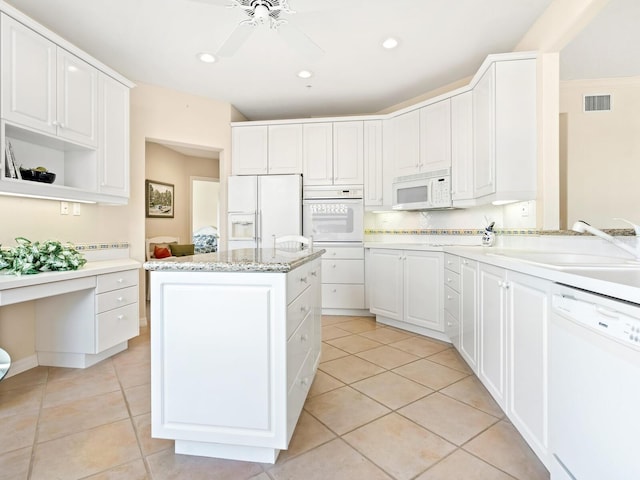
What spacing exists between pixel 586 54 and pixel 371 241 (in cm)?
276

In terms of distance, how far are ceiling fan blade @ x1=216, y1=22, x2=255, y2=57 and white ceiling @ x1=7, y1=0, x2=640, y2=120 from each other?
0.26m

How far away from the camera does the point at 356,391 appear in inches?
82.4

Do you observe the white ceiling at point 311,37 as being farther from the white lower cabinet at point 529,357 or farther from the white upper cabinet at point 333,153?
the white lower cabinet at point 529,357

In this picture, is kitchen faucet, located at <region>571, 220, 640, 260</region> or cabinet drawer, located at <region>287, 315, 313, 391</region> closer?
cabinet drawer, located at <region>287, 315, 313, 391</region>

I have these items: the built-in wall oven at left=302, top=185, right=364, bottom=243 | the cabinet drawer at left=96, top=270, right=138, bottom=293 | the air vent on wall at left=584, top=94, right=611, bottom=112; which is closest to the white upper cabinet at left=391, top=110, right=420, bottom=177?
the built-in wall oven at left=302, top=185, right=364, bottom=243

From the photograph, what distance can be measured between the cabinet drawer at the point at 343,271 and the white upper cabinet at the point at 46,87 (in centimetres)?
267

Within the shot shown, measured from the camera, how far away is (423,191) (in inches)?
139

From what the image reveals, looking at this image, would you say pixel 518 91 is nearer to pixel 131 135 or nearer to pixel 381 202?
pixel 381 202

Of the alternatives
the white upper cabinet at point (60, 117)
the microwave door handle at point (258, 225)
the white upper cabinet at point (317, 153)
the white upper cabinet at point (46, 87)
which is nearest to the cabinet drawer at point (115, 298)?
the white upper cabinet at point (60, 117)

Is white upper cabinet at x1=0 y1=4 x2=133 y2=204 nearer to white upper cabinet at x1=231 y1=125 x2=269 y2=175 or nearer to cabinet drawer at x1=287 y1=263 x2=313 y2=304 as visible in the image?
white upper cabinet at x1=231 y1=125 x2=269 y2=175

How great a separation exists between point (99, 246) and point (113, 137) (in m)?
1.04

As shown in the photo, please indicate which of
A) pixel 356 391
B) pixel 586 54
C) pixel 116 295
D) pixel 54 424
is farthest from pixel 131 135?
pixel 586 54

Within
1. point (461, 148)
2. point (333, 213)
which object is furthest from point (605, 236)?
point (333, 213)

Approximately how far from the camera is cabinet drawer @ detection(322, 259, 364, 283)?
13.0 feet
